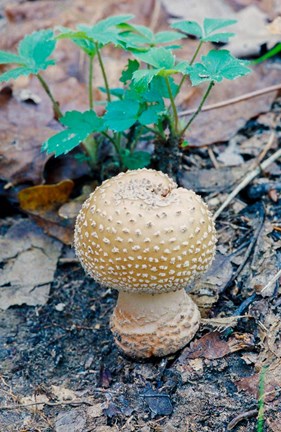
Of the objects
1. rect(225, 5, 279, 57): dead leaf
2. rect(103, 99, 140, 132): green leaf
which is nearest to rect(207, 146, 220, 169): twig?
rect(103, 99, 140, 132): green leaf

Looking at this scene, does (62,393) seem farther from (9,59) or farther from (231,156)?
(231,156)

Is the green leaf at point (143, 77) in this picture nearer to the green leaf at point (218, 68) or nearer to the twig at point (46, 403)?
the green leaf at point (218, 68)

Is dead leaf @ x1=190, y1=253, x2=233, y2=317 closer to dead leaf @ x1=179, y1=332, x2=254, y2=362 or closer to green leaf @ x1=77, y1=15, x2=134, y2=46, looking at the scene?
dead leaf @ x1=179, y1=332, x2=254, y2=362

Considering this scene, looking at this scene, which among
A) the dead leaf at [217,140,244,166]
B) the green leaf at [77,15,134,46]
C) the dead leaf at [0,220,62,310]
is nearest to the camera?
the green leaf at [77,15,134,46]

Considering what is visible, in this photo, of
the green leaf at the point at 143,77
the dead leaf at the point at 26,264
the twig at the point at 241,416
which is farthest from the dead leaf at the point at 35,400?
the green leaf at the point at 143,77

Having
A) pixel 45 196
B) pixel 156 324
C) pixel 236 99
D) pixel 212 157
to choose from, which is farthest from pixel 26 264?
pixel 236 99

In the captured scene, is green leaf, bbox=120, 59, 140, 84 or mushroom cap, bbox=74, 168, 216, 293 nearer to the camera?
mushroom cap, bbox=74, 168, 216, 293
